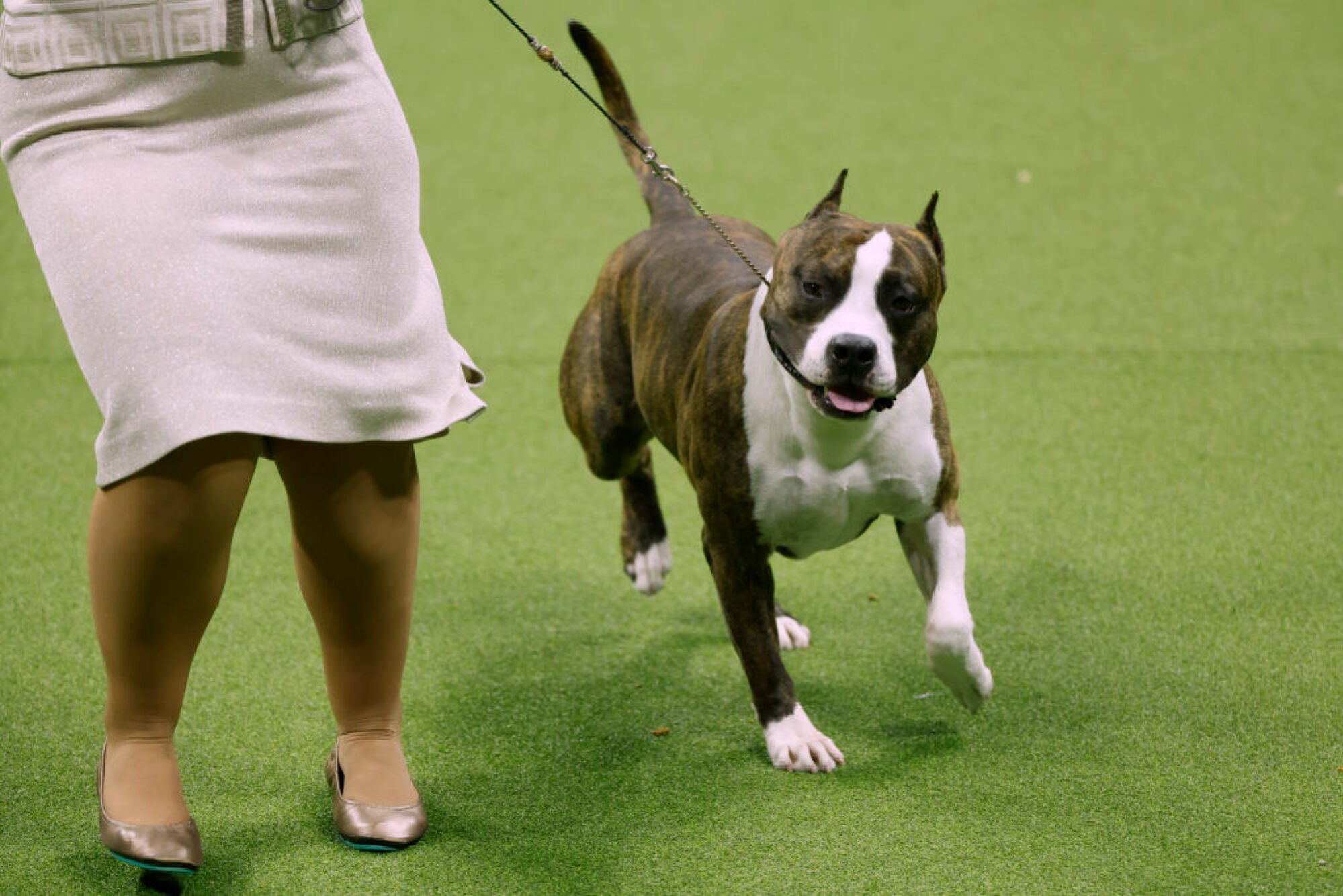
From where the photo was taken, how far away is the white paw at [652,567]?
3.07 metres

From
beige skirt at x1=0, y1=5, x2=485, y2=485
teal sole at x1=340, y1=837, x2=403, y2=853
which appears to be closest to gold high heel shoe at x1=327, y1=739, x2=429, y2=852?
teal sole at x1=340, y1=837, x2=403, y2=853

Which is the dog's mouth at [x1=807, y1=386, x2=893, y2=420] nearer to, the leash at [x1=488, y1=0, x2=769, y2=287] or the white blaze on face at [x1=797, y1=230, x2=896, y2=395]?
the white blaze on face at [x1=797, y1=230, x2=896, y2=395]

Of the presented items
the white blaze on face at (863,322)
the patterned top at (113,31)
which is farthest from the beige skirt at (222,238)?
the white blaze on face at (863,322)

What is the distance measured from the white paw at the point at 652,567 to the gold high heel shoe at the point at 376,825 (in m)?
0.92

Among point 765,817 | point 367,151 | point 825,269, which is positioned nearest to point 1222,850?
point 765,817

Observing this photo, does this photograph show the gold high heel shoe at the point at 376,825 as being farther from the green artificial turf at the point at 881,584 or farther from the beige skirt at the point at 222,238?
the beige skirt at the point at 222,238

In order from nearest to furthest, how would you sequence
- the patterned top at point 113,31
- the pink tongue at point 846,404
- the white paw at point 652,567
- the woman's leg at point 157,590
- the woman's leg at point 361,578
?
the patterned top at point 113,31
the woman's leg at point 157,590
the woman's leg at point 361,578
the pink tongue at point 846,404
the white paw at point 652,567

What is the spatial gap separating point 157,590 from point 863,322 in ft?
3.25

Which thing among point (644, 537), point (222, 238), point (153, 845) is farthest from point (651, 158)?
point (153, 845)

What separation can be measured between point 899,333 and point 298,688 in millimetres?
1261

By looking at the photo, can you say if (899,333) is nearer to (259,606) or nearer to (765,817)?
(765,817)

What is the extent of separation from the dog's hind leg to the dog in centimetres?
29

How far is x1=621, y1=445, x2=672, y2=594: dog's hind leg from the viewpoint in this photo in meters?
3.07

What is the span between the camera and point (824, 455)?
2348 millimetres
